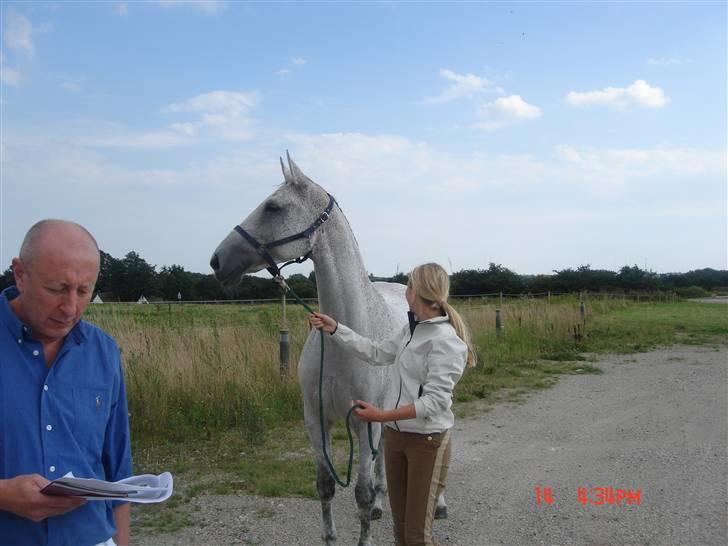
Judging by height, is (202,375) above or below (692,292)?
below

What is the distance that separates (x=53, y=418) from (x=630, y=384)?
342 inches

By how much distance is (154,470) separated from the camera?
15.5 ft

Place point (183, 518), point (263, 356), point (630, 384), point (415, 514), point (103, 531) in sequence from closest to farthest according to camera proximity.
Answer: point (103, 531) < point (415, 514) < point (183, 518) < point (263, 356) < point (630, 384)

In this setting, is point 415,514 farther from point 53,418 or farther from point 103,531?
point 53,418

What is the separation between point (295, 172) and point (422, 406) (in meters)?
1.56

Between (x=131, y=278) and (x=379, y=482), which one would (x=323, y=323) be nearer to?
(x=379, y=482)

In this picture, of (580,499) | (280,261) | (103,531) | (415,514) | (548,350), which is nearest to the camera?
(103,531)

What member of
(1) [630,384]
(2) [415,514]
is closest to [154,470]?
(2) [415,514]

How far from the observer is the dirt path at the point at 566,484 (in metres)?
3.65

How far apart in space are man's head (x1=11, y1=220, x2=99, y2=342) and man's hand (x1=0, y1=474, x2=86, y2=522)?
15.3 inches

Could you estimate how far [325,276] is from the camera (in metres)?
3.23

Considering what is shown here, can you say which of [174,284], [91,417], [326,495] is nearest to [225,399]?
[326,495]

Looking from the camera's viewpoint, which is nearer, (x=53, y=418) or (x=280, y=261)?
(x=53, y=418)

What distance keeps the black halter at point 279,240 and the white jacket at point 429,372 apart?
829 millimetres
